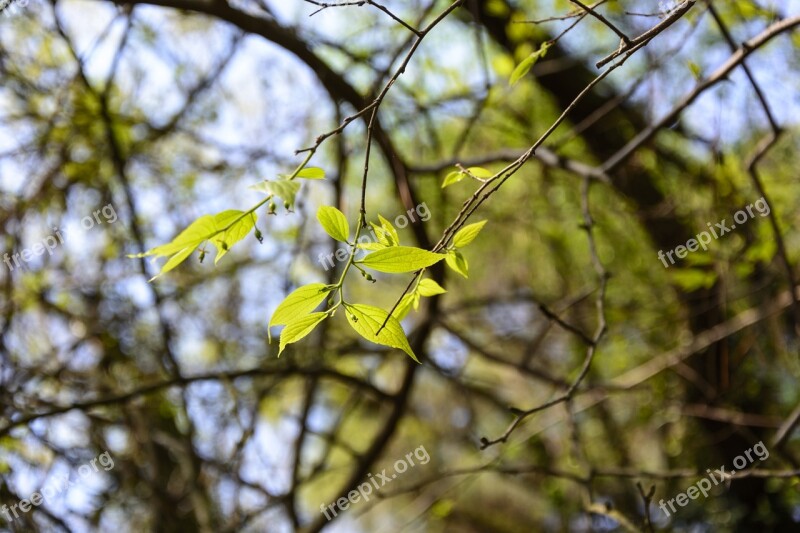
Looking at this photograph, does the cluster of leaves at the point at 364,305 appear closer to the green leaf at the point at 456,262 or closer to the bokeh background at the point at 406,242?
the green leaf at the point at 456,262

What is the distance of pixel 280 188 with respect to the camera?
→ 0.74 meters

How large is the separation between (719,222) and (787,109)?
0.66m

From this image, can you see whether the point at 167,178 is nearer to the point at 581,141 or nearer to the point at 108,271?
the point at 108,271

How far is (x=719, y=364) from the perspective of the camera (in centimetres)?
319

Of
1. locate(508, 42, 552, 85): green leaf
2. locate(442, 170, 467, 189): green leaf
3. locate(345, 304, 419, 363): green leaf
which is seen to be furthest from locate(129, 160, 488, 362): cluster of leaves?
locate(508, 42, 552, 85): green leaf

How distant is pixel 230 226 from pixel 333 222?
13 centimetres

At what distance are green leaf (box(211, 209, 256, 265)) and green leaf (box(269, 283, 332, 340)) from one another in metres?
0.10

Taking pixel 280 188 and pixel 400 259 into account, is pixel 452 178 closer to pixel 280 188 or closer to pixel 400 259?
pixel 400 259

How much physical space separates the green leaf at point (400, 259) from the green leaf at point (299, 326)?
0.09m

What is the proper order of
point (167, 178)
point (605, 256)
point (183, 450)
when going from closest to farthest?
point (183, 450)
point (167, 178)
point (605, 256)

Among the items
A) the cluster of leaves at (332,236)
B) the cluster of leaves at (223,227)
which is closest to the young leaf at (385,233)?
the cluster of leaves at (332,236)

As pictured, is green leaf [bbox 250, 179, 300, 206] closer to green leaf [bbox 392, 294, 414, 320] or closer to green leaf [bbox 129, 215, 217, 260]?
green leaf [bbox 129, 215, 217, 260]

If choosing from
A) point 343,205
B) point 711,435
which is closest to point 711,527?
point 711,435

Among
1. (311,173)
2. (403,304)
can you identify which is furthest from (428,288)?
(311,173)
